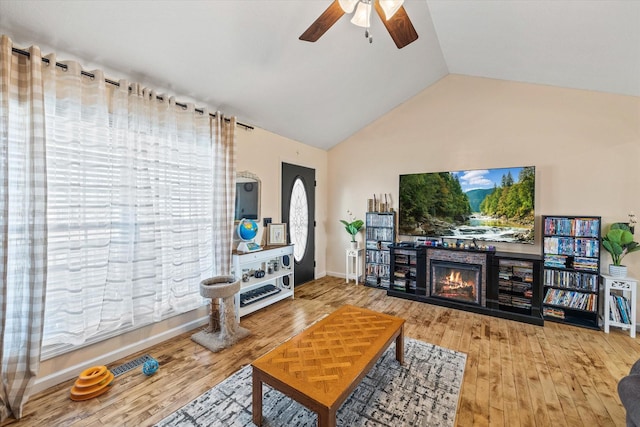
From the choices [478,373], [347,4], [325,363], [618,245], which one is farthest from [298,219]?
[618,245]

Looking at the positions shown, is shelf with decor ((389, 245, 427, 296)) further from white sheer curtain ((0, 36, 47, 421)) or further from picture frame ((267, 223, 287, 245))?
white sheer curtain ((0, 36, 47, 421))

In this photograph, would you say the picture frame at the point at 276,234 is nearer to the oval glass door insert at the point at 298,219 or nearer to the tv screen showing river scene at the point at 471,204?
the oval glass door insert at the point at 298,219

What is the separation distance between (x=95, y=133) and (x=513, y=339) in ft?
14.5

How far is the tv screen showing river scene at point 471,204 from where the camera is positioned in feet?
10.8

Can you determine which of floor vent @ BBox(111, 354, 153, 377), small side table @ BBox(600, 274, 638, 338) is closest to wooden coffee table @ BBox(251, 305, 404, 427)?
floor vent @ BBox(111, 354, 153, 377)

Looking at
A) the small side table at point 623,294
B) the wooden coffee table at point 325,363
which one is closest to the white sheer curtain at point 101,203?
the wooden coffee table at point 325,363

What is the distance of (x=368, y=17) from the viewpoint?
1.60m

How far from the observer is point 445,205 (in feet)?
12.5

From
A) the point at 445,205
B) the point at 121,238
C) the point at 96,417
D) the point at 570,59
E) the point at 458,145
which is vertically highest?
the point at 570,59

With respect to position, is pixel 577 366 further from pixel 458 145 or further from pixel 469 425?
pixel 458 145

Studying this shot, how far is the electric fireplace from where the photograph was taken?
338 cm

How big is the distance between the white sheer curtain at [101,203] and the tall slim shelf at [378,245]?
2630 mm

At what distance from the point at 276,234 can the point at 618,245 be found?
13.2 ft

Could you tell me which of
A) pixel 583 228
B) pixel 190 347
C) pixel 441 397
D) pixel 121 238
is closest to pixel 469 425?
pixel 441 397
